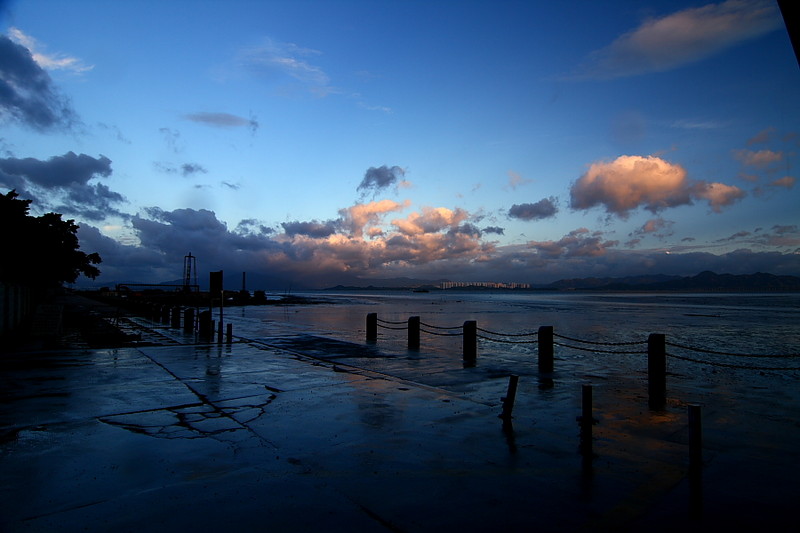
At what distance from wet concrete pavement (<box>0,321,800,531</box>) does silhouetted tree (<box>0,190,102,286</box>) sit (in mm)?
16803

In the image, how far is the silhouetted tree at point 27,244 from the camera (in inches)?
907

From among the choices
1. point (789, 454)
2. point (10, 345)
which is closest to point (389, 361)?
point (789, 454)

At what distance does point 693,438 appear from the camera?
5129 mm

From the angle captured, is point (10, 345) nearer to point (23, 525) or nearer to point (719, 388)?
point (23, 525)

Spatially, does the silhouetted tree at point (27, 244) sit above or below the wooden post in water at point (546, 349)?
above

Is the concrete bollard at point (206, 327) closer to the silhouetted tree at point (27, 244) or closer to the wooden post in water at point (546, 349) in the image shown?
the silhouetted tree at point (27, 244)

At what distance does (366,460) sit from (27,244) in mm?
29439

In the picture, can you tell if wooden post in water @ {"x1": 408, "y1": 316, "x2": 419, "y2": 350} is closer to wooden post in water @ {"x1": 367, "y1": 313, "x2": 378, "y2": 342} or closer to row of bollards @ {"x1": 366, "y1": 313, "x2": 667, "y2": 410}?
row of bollards @ {"x1": 366, "y1": 313, "x2": 667, "y2": 410}

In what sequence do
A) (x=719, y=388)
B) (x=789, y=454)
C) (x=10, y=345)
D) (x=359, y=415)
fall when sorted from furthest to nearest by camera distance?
(x=10, y=345) < (x=719, y=388) < (x=359, y=415) < (x=789, y=454)

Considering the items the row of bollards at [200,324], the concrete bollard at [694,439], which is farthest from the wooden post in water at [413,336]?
the concrete bollard at [694,439]

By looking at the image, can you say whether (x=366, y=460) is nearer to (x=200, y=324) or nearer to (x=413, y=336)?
(x=413, y=336)

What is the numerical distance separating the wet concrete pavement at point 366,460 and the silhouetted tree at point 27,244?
16803 millimetres

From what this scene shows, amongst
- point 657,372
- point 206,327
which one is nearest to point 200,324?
point 206,327

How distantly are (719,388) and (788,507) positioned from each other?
8.00 meters
